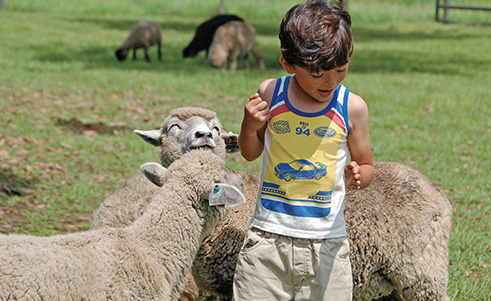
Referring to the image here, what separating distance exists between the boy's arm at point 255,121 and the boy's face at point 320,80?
21 cm

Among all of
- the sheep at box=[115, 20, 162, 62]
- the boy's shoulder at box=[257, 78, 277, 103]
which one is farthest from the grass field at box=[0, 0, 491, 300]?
the boy's shoulder at box=[257, 78, 277, 103]

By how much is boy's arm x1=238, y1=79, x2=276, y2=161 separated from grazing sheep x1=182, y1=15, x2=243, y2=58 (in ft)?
50.1

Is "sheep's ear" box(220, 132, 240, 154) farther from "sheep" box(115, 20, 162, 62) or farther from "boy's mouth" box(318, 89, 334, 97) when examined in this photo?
"sheep" box(115, 20, 162, 62)

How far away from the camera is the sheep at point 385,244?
3.80 meters

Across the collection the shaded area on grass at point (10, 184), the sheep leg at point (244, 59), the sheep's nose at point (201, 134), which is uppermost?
the sheep's nose at point (201, 134)

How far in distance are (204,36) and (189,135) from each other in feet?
49.6

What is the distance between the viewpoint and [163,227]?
10.3 ft

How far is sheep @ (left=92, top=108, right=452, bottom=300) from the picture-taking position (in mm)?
3801

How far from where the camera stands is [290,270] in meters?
2.99

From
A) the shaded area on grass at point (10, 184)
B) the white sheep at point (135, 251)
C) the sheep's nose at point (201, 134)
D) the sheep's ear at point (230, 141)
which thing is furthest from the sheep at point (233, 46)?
the white sheep at point (135, 251)

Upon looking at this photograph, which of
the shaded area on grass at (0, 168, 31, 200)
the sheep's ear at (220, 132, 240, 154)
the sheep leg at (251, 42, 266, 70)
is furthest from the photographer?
the sheep leg at (251, 42, 266, 70)

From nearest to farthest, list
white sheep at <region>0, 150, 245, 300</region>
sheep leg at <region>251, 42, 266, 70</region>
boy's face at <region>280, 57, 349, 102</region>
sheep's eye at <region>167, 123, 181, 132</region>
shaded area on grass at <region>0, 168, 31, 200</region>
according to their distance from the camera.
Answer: white sheep at <region>0, 150, 245, 300</region> → boy's face at <region>280, 57, 349, 102</region> → sheep's eye at <region>167, 123, 181, 132</region> → shaded area on grass at <region>0, 168, 31, 200</region> → sheep leg at <region>251, 42, 266, 70</region>

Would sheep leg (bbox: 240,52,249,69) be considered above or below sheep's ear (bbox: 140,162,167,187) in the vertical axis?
below

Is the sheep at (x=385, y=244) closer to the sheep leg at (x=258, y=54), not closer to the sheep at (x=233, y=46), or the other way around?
the sheep at (x=233, y=46)
